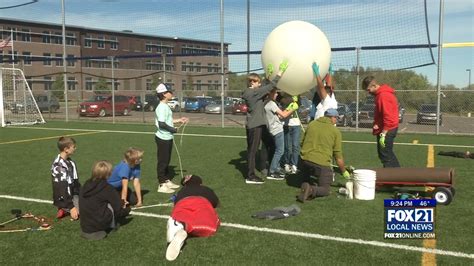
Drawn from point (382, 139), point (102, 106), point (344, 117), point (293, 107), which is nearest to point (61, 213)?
point (293, 107)

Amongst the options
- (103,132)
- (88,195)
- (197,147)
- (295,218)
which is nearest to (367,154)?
(197,147)

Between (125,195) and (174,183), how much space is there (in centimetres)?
189

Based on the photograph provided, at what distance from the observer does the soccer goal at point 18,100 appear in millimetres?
21281

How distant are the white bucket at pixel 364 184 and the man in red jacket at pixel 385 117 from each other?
0.95m

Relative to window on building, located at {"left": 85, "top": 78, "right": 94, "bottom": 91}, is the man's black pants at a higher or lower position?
lower

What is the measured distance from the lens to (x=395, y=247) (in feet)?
14.5

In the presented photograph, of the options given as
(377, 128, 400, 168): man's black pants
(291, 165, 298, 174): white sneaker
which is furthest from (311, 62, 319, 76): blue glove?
(291, 165, 298, 174): white sneaker

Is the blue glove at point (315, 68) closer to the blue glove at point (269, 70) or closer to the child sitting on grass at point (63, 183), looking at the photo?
the blue glove at point (269, 70)

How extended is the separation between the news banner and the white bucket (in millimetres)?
1613

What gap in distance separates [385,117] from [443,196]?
5.13ft

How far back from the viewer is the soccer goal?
2128 centimetres

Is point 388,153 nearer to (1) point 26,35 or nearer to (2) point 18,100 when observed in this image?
(2) point 18,100

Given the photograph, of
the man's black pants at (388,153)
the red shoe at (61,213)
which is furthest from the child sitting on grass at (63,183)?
the man's black pants at (388,153)

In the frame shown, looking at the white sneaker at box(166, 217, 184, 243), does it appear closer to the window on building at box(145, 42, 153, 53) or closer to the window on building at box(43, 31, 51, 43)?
the window on building at box(145, 42, 153, 53)
